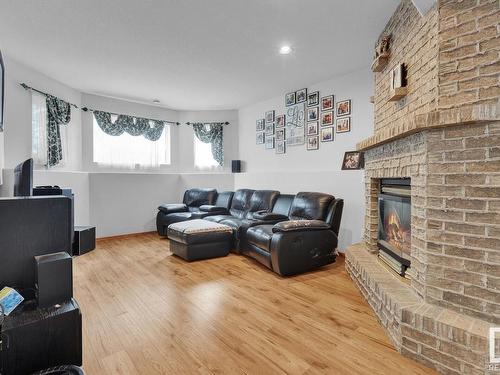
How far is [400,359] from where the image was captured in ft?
5.00

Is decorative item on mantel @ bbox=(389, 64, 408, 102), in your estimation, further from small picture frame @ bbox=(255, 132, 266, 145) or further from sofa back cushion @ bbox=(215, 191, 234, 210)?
sofa back cushion @ bbox=(215, 191, 234, 210)

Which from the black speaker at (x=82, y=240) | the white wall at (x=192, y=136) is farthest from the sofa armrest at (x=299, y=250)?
the white wall at (x=192, y=136)

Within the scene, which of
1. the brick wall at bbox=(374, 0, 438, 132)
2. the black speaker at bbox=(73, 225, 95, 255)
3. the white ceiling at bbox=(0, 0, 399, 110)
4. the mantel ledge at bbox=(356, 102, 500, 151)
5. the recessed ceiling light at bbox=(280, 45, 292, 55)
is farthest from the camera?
the recessed ceiling light at bbox=(280, 45, 292, 55)

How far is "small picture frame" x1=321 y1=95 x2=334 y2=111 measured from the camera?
12.6 feet

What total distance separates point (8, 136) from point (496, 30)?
4.70 m

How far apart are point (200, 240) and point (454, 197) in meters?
2.69

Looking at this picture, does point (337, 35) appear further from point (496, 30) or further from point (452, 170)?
point (452, 170)

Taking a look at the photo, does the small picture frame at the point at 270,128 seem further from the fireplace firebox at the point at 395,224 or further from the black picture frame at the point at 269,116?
the fireplace firebox at the point at 395,224

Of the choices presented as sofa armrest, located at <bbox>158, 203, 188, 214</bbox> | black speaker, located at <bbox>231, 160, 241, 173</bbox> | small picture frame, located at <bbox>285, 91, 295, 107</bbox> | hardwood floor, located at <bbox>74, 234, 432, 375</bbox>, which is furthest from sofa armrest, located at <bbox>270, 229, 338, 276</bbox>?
black speaker, located at <bbox>231, 160, 241, 173</bbox>

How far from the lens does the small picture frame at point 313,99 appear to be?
4.03 m

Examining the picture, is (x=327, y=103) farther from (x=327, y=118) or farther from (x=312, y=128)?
(x=312, y=128)

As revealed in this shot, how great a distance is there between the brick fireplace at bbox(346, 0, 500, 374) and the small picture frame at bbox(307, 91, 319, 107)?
224 cm

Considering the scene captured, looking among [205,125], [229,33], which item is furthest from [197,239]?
[205,125]

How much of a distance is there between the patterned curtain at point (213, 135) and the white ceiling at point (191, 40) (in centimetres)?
152
